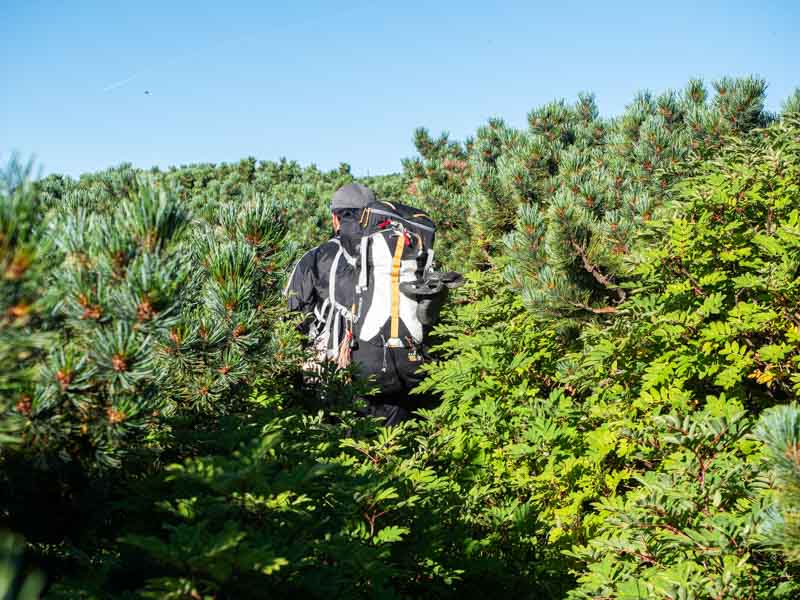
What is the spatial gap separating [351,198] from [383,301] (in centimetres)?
110

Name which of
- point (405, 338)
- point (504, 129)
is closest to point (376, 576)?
point (405, 338)

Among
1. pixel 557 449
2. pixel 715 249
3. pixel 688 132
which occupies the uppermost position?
pixel 688 132

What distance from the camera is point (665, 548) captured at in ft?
8.45

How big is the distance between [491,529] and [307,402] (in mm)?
1186

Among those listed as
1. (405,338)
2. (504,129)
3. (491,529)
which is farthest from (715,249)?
(504,129)

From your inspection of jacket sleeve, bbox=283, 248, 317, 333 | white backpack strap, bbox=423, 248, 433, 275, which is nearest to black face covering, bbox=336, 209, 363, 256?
jacket sleeve, bbox=283, 248, 317, 333

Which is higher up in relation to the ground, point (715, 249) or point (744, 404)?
point (715, 249)

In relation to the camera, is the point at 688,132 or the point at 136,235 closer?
the point at 136,235

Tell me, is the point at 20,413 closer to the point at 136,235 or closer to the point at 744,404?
the point at 136,235

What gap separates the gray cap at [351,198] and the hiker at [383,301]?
28 centimetres

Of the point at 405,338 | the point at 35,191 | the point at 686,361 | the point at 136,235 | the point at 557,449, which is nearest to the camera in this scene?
the point at 35,191

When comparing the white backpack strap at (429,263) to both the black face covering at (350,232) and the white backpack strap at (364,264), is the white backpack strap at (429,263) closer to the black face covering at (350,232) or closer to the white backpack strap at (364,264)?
the white backpack strap at (364,264)

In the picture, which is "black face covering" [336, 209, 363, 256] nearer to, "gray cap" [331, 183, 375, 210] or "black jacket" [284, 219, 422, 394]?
"black jacket" [284, 219, 422, 394]

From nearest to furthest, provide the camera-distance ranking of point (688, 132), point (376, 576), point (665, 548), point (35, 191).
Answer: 1. point (35, 191)
2. point (376, 576)
3. point (665, 548)
4. point (688, 132)
